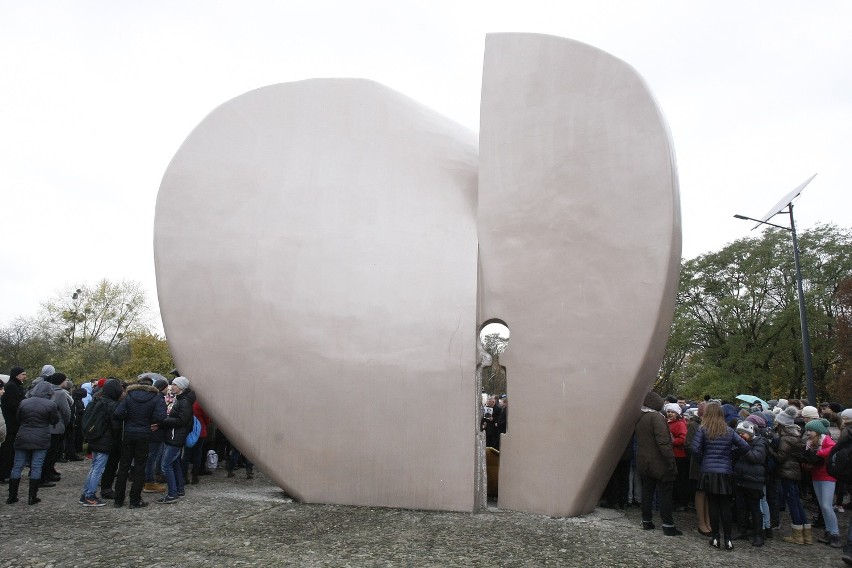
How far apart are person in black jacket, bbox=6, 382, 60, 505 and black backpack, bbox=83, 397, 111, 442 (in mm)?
421

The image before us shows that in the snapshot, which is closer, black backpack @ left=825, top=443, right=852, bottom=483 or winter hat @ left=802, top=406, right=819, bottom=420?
black backpack @ left=825, top=443, right=852, bottom=483

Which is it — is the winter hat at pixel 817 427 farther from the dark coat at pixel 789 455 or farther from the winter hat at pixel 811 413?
the winter hat at pixel 811 413

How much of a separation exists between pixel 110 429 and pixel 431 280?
14.5 feet

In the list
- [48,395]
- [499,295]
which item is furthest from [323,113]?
[48,395]

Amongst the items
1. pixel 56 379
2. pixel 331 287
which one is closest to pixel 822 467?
pixel 331 287

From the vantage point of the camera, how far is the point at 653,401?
22.5ft

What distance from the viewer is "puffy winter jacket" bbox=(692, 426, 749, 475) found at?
6262 millimetres

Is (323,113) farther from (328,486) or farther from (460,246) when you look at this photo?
(328,486)

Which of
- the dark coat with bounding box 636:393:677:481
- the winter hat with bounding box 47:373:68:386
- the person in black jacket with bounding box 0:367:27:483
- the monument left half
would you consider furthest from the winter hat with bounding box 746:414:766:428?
the person in black jacket with bounding box 0:367:27:483

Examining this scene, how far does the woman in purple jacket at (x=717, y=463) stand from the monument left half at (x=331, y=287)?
2.44 meters

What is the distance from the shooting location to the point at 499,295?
277 inches

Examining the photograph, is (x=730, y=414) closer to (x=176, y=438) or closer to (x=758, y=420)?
(x=758, y=420)

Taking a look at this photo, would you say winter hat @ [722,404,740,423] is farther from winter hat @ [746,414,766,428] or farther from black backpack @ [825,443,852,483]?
black backpack @ [825,443,852,483]

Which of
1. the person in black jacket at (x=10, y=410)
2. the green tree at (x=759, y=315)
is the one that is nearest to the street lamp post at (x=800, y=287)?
the green tree at (x=759, y=315)
